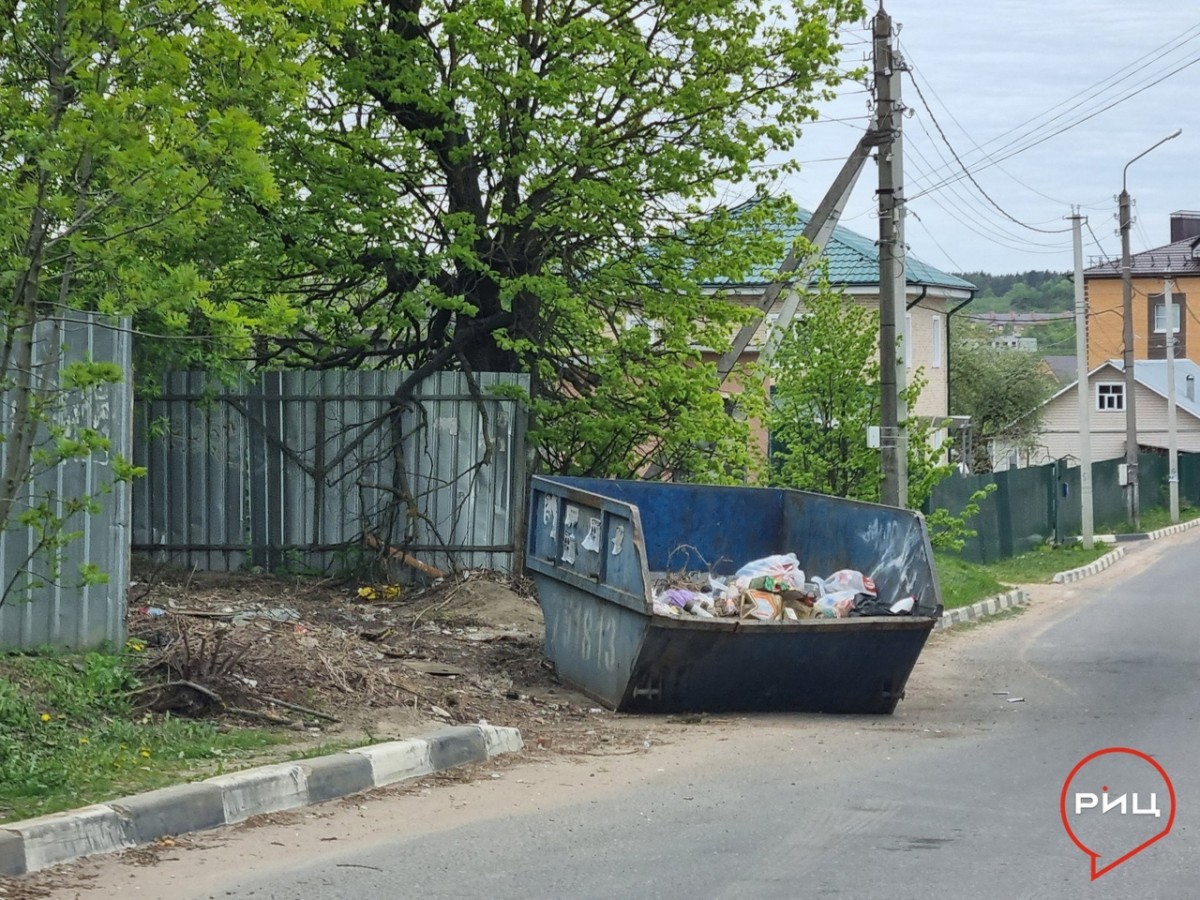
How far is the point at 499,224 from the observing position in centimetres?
1467

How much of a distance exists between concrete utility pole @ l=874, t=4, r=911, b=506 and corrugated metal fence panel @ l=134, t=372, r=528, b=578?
4574mm

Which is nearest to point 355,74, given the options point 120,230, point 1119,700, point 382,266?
point 382,266

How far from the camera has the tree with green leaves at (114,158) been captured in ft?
20.6

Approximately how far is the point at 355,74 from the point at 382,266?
198 cm

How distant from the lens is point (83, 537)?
870 cm

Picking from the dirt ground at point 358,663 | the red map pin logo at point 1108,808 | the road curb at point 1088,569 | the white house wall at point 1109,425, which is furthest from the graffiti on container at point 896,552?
the white house wall at point 1109,425

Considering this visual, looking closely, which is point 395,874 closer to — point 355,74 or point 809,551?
point 809,551

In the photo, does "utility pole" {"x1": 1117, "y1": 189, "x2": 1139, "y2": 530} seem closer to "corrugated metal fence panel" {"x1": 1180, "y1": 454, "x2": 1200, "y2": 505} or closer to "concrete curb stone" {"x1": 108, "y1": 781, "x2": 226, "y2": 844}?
"corrugated metal fence panel" {"x1": 1180, "y1": 454, "x2": 1200, "y2": 505}

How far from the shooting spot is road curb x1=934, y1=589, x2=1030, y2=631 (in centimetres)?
1712

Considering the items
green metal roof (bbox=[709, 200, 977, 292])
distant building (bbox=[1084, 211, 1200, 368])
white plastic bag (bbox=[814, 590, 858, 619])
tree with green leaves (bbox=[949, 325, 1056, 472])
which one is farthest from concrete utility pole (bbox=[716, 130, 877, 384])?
distant building (bbox=[1084, 211, 1200, 368])

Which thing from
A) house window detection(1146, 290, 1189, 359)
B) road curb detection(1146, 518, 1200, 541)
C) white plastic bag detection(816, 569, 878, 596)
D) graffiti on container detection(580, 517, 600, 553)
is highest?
house window detection(1146, 290, 1189, 359)

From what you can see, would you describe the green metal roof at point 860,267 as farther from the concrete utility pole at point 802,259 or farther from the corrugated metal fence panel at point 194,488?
the corrugated metal fence panel at point 194,488

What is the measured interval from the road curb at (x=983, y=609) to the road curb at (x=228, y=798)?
9152 mm

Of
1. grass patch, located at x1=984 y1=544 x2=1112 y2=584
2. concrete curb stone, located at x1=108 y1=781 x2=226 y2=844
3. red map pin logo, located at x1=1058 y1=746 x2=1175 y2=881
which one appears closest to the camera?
red map pin logo, located at x1=1058 y1=746 x2=1175 y2=881
